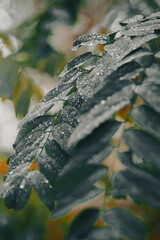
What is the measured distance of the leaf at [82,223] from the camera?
35 centimetres

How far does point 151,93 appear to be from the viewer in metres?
0.39

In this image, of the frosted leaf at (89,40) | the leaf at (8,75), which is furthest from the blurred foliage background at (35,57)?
the frosted leaf at (89,40)

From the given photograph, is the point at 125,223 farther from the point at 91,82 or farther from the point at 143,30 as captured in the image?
the point at 143,30

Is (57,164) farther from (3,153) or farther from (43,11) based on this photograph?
(43,11)

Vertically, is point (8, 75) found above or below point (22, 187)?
above

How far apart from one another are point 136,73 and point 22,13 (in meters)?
1.81

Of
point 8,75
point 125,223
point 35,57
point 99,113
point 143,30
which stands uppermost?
point 35,57

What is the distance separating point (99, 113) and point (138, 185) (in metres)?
0.10

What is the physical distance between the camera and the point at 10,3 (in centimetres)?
201

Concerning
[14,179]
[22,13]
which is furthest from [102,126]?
[22,13]

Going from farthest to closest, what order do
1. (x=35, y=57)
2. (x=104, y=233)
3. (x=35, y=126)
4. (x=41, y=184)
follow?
(x=35, y=57) → (x=35, y=126) → (x=41, y=184) → (x=104, y=233)

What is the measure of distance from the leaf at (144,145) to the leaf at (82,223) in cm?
9

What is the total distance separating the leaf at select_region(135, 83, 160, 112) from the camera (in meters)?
0.37

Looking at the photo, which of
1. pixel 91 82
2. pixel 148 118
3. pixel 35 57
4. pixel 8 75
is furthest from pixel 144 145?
pixel 35 57
